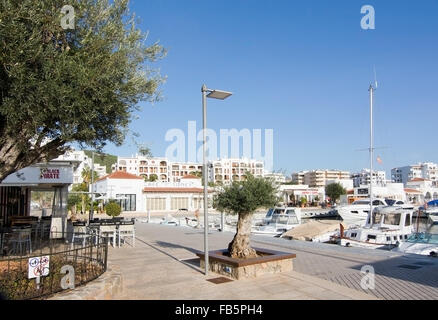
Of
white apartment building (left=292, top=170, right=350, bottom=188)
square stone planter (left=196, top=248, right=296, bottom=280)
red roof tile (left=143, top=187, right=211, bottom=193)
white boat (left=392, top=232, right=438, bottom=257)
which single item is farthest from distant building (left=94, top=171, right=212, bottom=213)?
white apartment building (left=292, top=170, right=350, bottom=188)

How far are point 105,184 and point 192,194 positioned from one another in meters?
13.8

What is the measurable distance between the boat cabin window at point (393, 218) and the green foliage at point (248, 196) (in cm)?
1368

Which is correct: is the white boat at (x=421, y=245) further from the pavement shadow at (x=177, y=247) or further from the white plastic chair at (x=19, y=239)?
the white plastic chair at (x=19, y=239)

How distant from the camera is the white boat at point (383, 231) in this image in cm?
1762

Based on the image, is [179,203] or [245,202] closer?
[245,202]

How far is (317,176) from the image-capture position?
563 ft

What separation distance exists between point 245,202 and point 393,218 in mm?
14577

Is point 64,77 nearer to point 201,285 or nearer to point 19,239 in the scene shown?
point 201,285

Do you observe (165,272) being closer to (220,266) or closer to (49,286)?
(220,266)

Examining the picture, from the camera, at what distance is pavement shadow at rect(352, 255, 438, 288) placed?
8.13 meters

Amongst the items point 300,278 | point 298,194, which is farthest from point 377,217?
point 298,194

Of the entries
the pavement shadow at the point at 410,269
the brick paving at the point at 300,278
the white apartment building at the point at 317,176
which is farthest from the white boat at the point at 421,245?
the white apartment building at the point at 317,176
